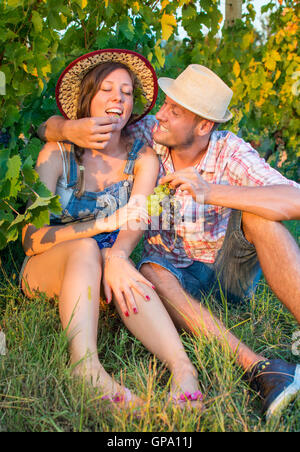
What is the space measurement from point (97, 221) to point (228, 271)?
73 centimetres

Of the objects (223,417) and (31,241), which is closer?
(223,417)

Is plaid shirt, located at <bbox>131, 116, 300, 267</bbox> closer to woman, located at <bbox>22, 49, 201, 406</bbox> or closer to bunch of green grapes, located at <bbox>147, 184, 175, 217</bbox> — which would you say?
woman, located at <bbox>22, 49, 201, 406</bbox>

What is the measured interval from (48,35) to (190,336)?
5.30 ft

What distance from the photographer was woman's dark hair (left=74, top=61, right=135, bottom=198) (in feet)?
8.71

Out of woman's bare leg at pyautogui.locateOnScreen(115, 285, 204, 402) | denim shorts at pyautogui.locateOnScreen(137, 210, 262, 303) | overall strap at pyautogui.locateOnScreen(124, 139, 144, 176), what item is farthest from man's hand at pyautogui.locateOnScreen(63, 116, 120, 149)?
woman's bare leg at pyautogui.locateOnScreen(115, 285, 204, 402)

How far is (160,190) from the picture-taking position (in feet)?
8.09

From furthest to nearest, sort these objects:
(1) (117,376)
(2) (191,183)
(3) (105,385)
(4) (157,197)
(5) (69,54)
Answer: (5) (69,54) → (4) (157,197) → (2) (191,183) → (1) (117,376) → (3) (105,385)

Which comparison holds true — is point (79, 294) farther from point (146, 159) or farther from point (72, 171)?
point (146, 159)

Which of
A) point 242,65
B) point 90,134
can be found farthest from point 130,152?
point 242,65

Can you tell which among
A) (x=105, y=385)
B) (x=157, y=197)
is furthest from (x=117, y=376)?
(x=157, y=197)

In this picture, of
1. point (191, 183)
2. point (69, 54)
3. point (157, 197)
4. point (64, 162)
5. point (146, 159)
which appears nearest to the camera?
point (191, 183)

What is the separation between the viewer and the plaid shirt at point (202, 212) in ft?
8.83

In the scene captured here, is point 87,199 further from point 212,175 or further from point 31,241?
point 212,175

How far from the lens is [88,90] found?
2.68 metres
